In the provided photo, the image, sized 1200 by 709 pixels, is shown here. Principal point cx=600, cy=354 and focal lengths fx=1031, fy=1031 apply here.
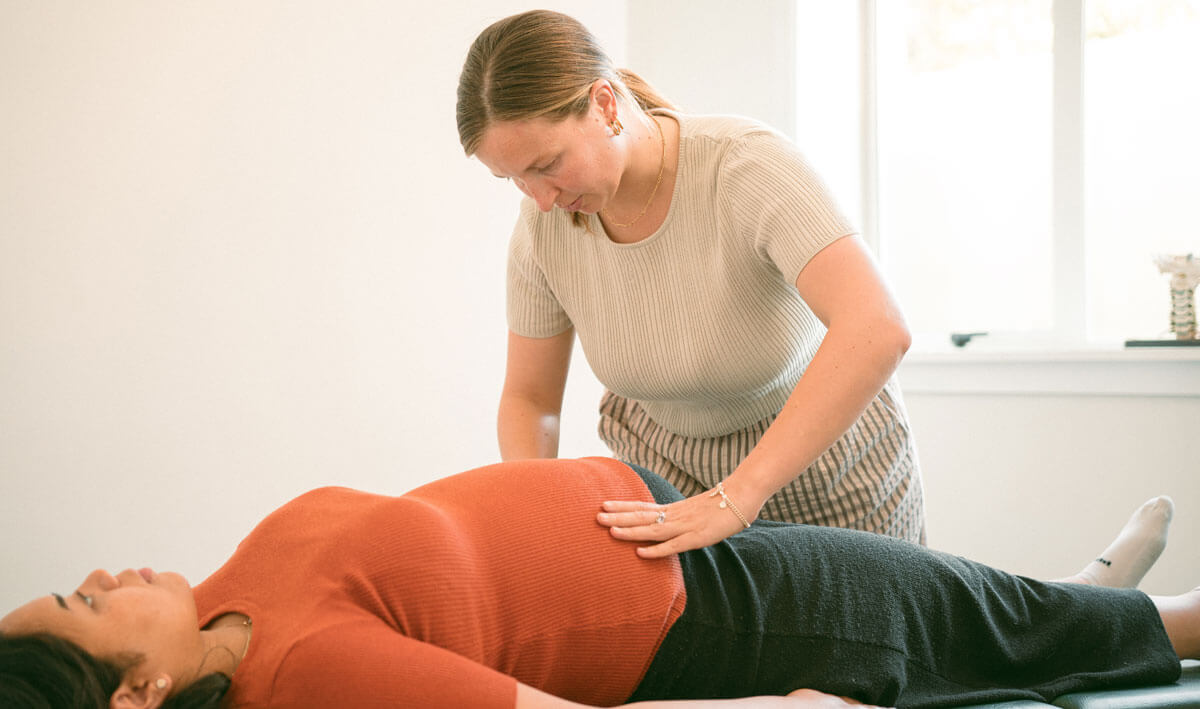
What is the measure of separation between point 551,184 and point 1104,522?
2.05 m

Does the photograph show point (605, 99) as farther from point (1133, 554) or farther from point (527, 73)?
point (1133, 554)

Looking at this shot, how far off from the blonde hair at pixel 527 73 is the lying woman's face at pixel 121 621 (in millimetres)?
713

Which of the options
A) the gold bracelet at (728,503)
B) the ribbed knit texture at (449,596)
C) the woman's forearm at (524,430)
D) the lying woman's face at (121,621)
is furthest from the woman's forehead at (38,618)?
the woman's forearm at (524,430)

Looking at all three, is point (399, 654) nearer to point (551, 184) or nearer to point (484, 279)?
point (551, 184)

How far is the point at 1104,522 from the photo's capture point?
276 centimetres

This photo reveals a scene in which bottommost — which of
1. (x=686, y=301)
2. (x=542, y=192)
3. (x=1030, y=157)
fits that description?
(x=686, y=301)

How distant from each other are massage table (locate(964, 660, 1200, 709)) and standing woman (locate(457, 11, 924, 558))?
399 mm

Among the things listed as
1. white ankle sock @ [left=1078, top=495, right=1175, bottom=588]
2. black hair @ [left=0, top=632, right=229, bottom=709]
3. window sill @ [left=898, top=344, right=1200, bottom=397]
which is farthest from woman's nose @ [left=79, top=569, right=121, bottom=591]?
window sill @ [left=898, top=344, right=1200, bottom=397]

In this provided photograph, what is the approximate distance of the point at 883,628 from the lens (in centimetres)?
125

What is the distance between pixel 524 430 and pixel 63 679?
3.09 feet

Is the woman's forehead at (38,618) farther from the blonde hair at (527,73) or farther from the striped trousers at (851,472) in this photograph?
the striped trousers at (851,472)

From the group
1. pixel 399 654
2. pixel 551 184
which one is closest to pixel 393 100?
pixel 551 184

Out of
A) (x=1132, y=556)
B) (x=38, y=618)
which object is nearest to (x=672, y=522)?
(x=38, y=618)

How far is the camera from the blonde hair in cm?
138
